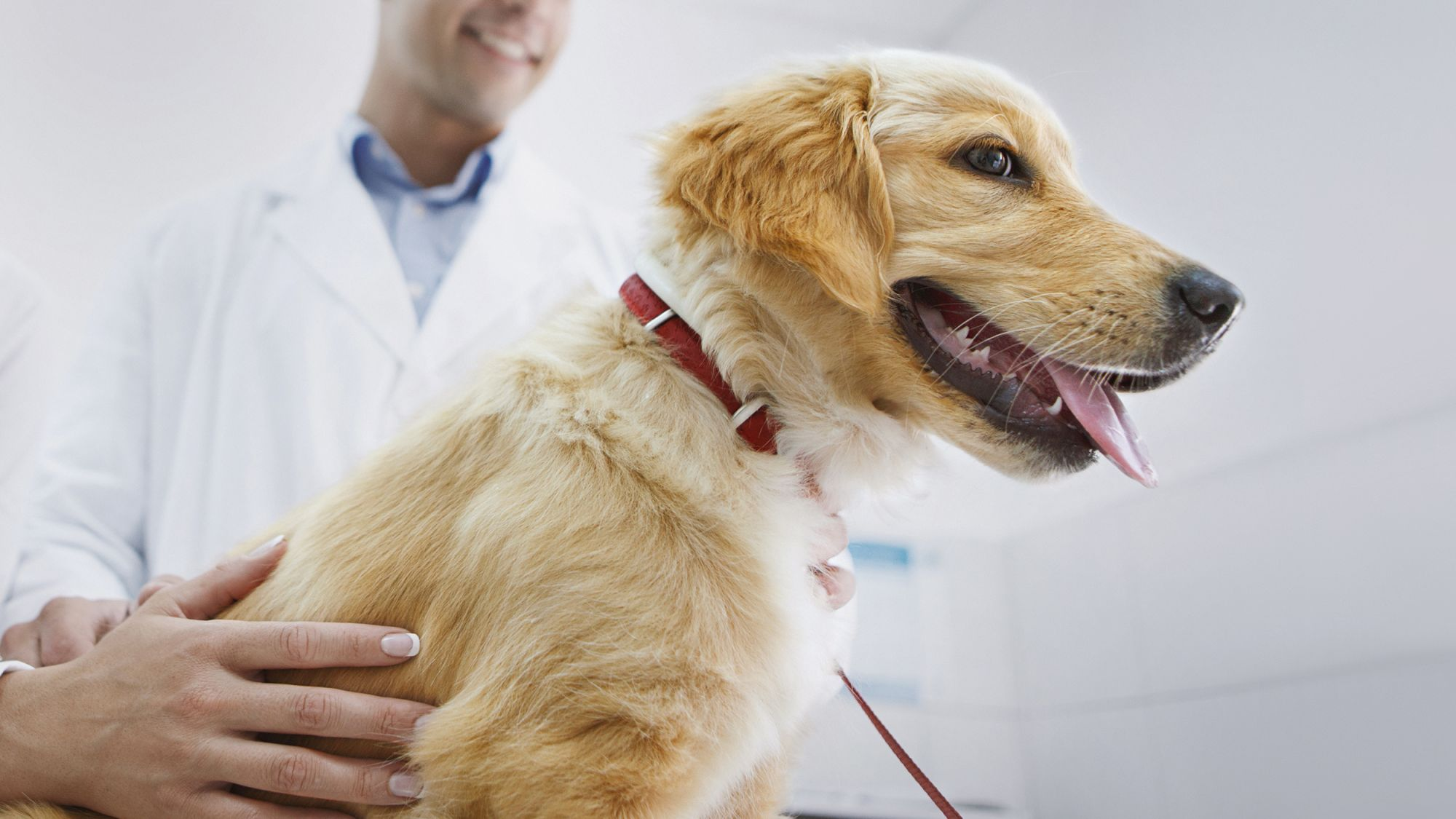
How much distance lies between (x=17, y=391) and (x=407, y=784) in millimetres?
838

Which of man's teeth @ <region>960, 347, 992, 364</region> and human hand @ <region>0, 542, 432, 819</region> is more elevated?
man's teeth @ <region>960, 347, 992, 364</region>

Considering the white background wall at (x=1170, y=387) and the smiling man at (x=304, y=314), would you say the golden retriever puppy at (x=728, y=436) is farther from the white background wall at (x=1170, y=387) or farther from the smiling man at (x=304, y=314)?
the smiling man at (x=304, y=314)

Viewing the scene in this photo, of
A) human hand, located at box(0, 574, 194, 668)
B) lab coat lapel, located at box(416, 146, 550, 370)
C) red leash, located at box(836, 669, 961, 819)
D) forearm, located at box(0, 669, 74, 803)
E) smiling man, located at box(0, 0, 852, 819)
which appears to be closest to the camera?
forearm, located at box(0, 669, 74, 803)

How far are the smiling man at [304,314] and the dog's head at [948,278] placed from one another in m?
0.27

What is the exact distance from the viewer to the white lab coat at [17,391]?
115 cm

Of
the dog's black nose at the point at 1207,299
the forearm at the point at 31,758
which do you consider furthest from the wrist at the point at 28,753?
the dog's black nose at the point at 1207,299

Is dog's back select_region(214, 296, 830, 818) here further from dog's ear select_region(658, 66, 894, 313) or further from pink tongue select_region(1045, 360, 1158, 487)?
pink tongue select_region(1045, 360, 1158, 487)

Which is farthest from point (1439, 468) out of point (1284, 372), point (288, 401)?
point (288, 401)

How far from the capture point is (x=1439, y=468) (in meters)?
1.60

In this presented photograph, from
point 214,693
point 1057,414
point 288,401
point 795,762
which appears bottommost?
point 795,762

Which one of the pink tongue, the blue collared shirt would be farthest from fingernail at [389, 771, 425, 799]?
the blue collared shirt

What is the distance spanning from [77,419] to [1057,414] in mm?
1504

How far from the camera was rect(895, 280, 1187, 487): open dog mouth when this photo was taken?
2.85ft

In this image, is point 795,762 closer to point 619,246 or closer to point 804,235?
point 804,235
